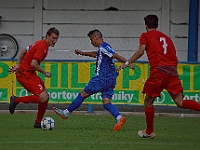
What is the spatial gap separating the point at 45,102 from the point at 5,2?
9.49 metres

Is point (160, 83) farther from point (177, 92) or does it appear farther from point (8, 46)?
point (8, 46)

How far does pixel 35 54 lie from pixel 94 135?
1.95 meters

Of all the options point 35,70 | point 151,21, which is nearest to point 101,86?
point 35,70

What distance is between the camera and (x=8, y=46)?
22438 mm

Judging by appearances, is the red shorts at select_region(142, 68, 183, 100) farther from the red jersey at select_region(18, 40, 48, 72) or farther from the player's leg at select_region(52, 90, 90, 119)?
the red jersey at select_region(18, 40, 48, 72)

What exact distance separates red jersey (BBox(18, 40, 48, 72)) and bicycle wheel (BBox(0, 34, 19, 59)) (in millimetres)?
8943

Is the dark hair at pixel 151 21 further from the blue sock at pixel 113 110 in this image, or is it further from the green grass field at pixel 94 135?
the blue sock at pixel 113 110

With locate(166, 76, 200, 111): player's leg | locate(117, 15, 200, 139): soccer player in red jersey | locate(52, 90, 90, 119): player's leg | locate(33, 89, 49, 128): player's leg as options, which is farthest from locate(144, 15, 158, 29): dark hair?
locate(33, 89, 49, 128): player's leg

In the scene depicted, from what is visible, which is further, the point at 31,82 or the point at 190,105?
the point at 31,82

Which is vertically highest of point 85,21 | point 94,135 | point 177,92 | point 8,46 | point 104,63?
point 85,21

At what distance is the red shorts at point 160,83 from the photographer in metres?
11.3

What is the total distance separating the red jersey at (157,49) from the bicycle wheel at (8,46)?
11.4 m

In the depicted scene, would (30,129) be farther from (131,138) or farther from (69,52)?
(69,52)

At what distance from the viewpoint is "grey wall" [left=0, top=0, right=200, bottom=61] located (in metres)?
22.3
